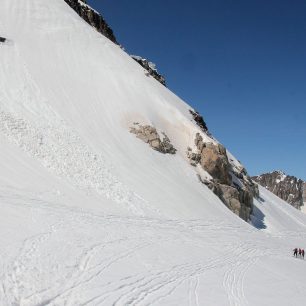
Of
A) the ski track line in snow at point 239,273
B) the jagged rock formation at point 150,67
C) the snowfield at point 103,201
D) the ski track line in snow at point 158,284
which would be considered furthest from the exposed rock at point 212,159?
the jagged rock formation at point 150,67

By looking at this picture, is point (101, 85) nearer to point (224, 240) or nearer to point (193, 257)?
point (224, 240)

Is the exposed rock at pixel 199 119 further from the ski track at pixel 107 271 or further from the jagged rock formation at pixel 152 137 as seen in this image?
the ski track at pixel 107 271

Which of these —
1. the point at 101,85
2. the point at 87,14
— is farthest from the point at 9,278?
the point at 87,14

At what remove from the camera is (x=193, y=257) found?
22.9 metres

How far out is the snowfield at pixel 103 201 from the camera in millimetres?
15266

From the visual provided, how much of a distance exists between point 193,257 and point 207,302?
809cm

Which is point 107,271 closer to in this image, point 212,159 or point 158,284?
point 158,284

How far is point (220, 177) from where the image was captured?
48.7 metres

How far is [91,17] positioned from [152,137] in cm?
3570

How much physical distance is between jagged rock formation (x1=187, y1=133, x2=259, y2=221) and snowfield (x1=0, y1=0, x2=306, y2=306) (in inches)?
58.7

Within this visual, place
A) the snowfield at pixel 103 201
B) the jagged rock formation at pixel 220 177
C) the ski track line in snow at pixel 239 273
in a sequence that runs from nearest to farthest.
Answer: the snowfield at pixel 103 201 < the ski track line in snow at pixel 239 273 < the jagged rock formation at pixel 220 177

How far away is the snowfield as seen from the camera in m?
15.3

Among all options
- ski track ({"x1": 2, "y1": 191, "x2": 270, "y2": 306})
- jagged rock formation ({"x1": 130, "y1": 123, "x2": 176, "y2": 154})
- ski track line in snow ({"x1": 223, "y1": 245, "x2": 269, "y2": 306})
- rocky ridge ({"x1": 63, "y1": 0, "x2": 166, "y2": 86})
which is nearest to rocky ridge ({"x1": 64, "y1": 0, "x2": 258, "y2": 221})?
jagged rock formation ({"x1": 130, "y1": 123, "x2": 176, "y2": 154})

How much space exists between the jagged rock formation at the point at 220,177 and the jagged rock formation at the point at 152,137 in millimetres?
3312
